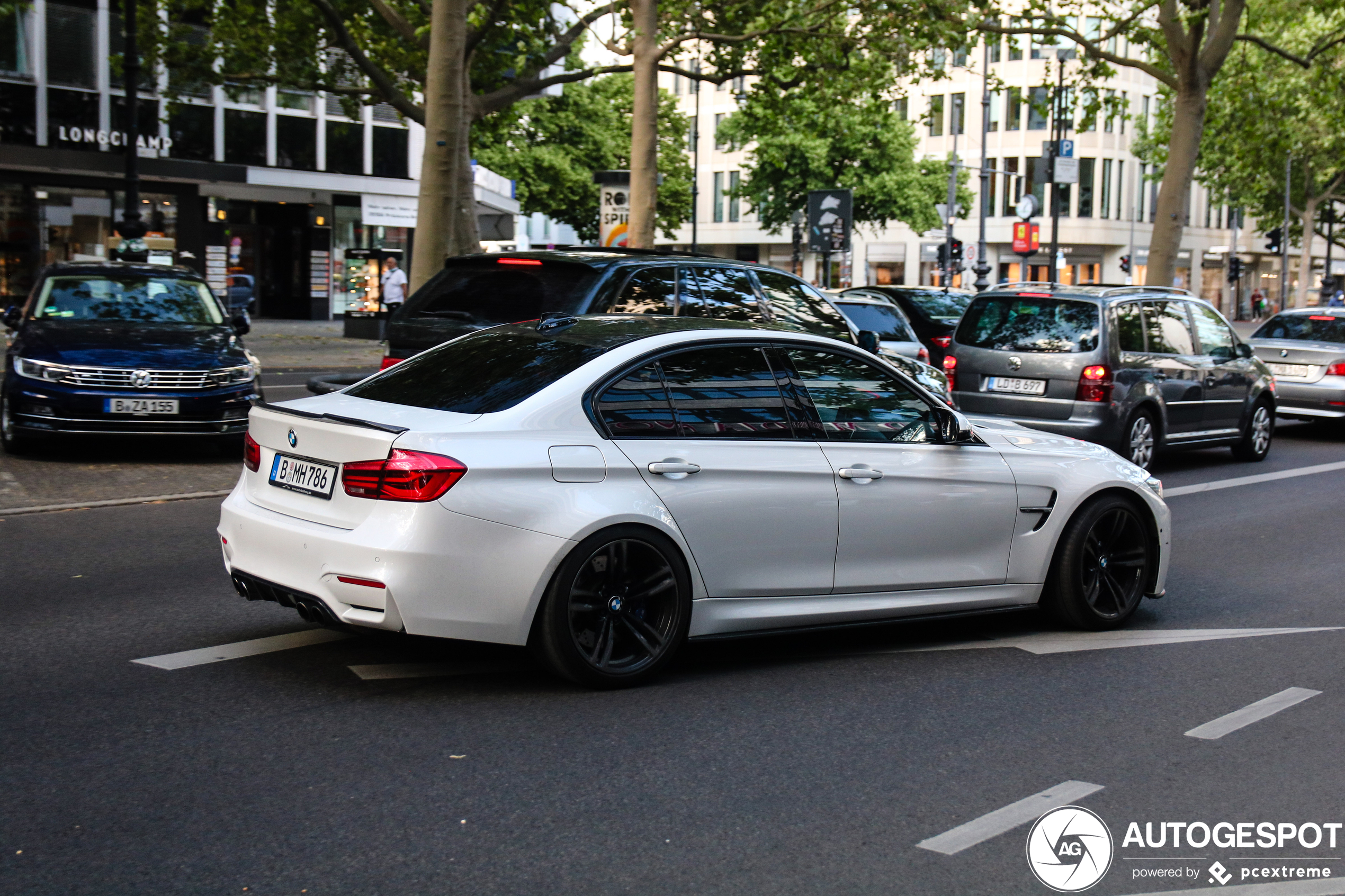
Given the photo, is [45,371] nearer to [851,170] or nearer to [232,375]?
[232,375]

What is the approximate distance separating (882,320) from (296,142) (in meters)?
28.9

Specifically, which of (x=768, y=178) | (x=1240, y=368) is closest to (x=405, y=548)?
(x=1240, y=368)

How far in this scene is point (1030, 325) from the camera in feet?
43.8

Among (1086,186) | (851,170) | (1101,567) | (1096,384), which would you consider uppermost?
(1086,186)

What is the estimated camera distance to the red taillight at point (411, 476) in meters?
5.16

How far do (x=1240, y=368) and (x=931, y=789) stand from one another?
1164cm

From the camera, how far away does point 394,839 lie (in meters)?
4.01

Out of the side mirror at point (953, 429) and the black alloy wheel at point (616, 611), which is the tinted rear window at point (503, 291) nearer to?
the side mirror at point (953, 429)

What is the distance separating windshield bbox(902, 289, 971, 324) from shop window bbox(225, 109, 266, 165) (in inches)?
990

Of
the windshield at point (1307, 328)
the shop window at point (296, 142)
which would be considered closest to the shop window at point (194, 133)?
the shop window at point (296, 142)

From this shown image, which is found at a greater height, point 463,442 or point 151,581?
point 463,442

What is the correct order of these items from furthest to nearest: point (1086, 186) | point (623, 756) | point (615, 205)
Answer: point (1086, 186) < point (615, 205) < point (623, 756)

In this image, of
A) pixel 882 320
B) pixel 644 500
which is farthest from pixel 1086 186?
pixel 644 500

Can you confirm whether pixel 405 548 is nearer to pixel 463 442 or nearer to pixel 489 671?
pixel 463 442
